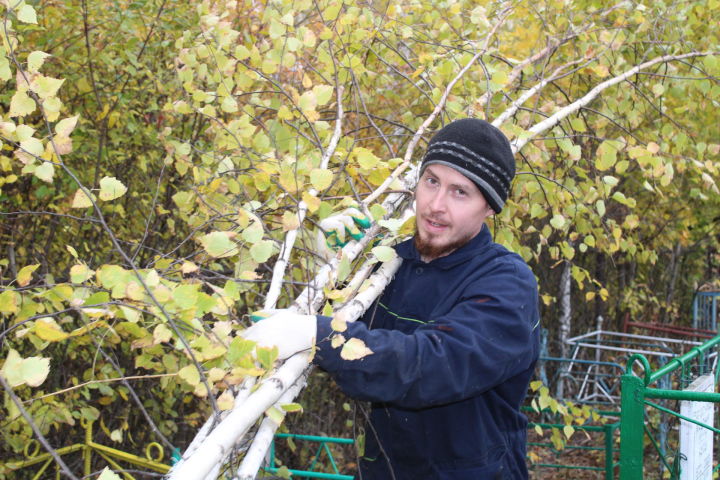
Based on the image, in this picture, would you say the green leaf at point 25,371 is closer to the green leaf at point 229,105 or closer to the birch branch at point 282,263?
the birch branch at point 282,263

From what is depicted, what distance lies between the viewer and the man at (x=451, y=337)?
1.68 metres

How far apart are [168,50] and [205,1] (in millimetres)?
1137

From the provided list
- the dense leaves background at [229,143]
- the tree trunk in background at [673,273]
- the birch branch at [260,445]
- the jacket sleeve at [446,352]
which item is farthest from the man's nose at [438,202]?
the tree trunk in background at [673,273]

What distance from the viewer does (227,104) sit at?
7.91 ft

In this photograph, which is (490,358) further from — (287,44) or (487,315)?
(287,44)

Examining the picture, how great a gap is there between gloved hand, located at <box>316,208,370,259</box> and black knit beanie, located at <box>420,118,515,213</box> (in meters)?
0.30

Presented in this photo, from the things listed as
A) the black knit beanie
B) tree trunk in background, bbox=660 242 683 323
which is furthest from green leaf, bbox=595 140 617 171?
tree trunk in background, bbox=660 242 683 323

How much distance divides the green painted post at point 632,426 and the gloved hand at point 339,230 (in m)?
0.98

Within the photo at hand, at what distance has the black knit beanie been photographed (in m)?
1.99

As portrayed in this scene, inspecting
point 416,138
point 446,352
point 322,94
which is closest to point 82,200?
point 322,94

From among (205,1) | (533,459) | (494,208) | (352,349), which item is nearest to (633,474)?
(494,208)

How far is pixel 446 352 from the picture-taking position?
1.71m

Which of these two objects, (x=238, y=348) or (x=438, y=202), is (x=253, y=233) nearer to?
(x=238, y=348)

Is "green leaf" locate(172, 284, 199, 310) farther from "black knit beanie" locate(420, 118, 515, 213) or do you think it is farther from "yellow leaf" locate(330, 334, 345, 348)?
"black knit beanie" locate(420, 118, 515, 213)
